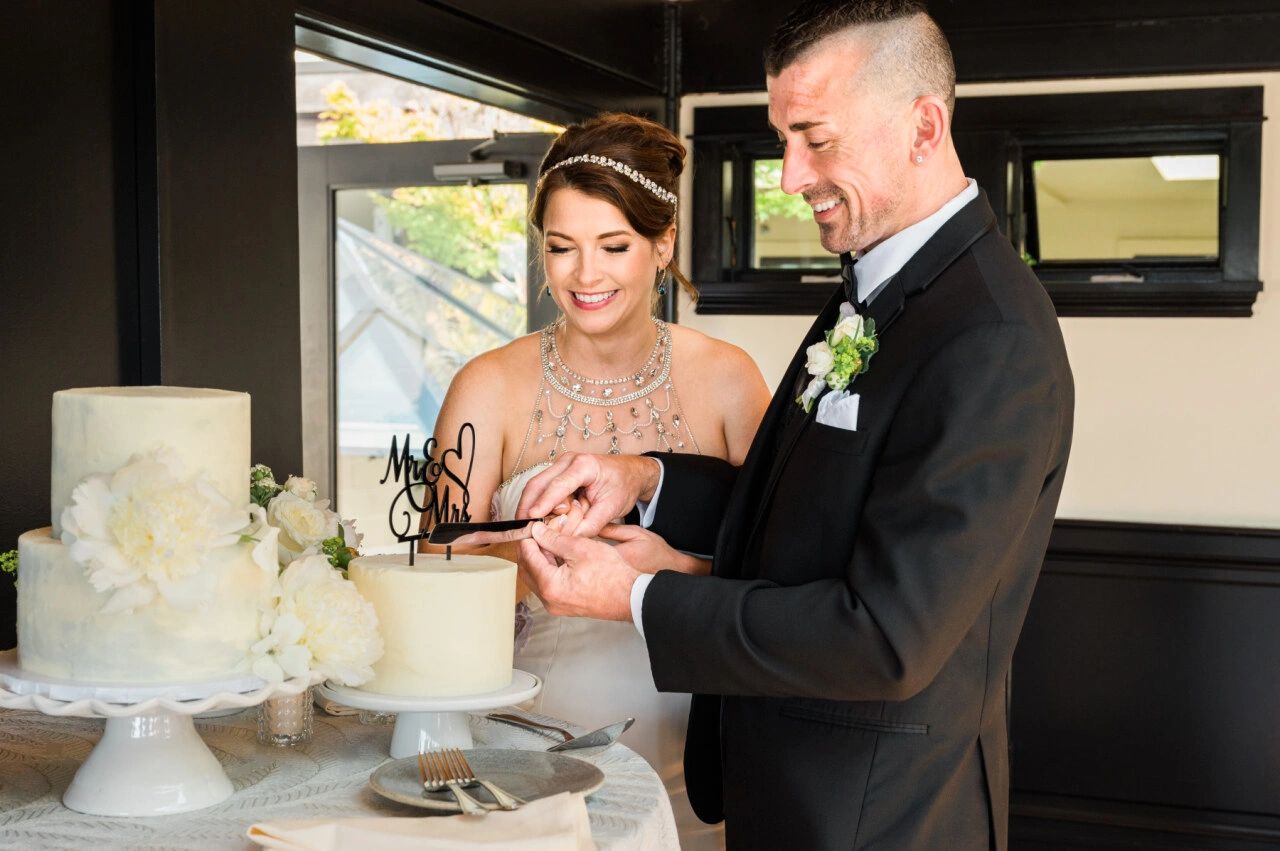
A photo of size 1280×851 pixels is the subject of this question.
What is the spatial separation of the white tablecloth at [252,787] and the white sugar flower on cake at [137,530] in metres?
0.24

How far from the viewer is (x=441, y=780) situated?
142 cm

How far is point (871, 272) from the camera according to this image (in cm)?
195

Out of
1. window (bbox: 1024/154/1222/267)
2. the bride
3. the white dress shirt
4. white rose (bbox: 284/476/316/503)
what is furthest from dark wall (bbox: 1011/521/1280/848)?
white rose (bbox: 284/476/316/503)

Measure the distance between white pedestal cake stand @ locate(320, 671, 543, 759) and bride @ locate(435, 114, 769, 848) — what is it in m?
1.05

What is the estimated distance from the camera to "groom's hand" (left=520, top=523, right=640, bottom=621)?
1845 mm

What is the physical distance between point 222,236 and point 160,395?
4.23 ft

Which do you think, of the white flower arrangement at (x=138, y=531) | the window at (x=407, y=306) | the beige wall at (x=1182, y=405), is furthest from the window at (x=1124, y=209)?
the white flower arrangement at (x=138, y=531)

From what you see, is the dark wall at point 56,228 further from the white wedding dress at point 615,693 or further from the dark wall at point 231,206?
the white wedding dress at point 615,693

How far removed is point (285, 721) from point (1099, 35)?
11.9 feet

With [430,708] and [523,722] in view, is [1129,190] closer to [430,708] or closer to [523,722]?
[523,722]

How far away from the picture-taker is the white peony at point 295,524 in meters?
1.61

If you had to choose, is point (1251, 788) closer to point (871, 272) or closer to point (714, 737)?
point (714, 737)

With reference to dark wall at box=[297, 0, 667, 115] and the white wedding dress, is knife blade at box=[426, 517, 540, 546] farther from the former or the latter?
dark wall at box=[297, 0, 667, 115]

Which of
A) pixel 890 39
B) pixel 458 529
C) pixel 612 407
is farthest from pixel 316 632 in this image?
pixel 612 407
